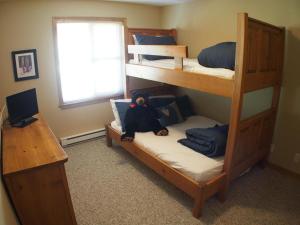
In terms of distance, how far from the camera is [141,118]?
284 centimetres

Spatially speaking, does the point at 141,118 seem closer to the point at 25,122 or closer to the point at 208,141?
the point at 208,141

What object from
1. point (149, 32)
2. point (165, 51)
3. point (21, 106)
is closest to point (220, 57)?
point (165, 51)

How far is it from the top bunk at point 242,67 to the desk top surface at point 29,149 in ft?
4.36

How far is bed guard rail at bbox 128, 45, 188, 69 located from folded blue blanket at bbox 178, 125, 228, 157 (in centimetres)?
74

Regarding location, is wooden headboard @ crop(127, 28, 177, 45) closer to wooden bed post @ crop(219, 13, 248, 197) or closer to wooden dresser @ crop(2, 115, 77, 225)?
wooden bed post @ crop(219, 13, 248, 197)

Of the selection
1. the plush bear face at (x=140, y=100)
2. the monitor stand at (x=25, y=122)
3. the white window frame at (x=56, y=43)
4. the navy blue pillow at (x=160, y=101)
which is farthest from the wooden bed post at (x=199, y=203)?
the white window frame at (x=56, y=43)

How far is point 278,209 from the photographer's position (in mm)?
2098

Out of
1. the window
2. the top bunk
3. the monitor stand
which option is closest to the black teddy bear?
the top bunk

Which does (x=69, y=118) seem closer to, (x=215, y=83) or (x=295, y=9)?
(x=215, y=83)

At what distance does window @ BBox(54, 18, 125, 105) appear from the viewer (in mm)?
3068

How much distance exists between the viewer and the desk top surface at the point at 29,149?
151cm

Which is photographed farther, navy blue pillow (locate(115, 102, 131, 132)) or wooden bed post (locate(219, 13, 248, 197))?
navy blue pillow (locate(115, 102, 131, 132))

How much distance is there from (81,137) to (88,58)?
1206mm

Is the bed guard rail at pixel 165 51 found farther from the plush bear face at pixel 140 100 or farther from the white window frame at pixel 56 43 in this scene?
the plush bear face at pixel 140 100
